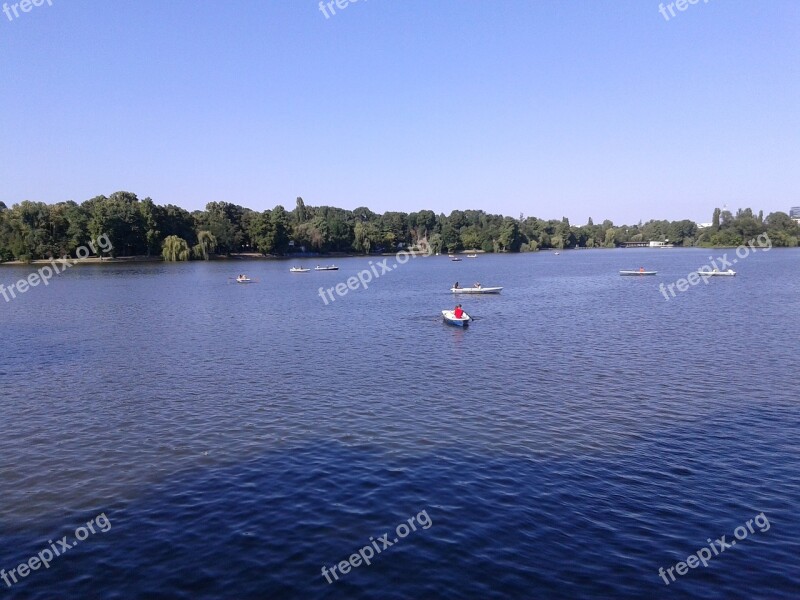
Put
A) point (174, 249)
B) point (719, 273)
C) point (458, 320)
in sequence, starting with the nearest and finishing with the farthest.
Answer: point (458, 320) → point (719, 273) → point (174, 249)

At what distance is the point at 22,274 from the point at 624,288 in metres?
115

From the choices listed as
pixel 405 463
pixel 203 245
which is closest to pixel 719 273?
pixel 405 463

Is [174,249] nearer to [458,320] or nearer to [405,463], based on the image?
[458,320]

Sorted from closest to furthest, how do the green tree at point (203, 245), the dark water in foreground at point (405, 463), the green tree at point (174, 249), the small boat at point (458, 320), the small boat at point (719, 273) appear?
1. the dark water in foreground at point (405, 463)
2. the small boat at point (458, 320)
3. the small boat at point (719, 273)
4. the green tree at point (174, 249)
5. the green tree at point (203, 245)

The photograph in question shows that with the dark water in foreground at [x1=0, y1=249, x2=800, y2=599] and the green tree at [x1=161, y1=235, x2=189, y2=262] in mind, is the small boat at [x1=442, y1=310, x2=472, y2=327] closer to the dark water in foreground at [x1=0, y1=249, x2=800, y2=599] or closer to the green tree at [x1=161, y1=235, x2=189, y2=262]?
the dark water in foreground at [x1=0, y1=249, x2=800, y2=599]

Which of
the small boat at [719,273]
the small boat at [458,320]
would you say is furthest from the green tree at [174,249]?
the small boat at [458,320]

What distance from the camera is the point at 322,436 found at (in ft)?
77.8

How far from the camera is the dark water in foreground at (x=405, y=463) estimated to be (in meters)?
14.7

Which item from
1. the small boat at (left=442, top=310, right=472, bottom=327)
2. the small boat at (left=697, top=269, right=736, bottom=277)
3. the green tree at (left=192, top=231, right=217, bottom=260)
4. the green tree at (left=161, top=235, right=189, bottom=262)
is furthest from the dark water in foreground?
the green tree at (left=192, top=231, right=217, bottom=260)

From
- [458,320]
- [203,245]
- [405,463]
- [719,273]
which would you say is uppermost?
[203,245]

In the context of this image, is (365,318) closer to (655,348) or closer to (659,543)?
(655,348)

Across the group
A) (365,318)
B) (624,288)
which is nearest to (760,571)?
(365,318)

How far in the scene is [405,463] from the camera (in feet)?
68.8

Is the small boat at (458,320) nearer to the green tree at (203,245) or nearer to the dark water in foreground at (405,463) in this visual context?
the dark water in foreground at (405,463)
